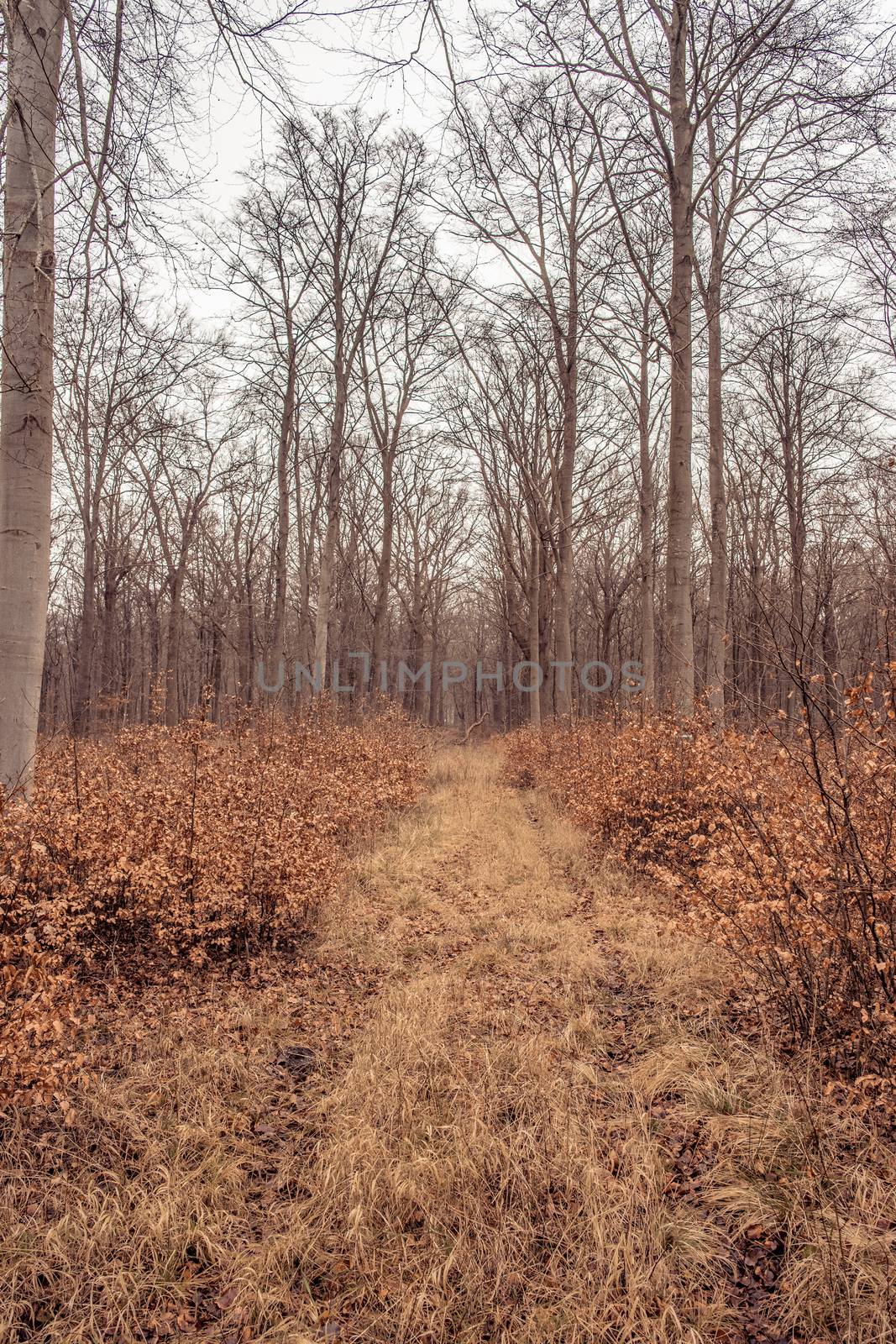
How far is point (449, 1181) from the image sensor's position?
244 cm

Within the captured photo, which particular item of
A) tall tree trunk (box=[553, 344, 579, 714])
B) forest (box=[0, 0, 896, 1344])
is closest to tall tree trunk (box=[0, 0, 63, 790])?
forest (box=[0, 0, 896, 1344])

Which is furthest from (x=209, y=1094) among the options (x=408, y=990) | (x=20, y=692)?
(x=20, y=692)

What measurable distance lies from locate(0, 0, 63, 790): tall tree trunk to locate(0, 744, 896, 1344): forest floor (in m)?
2.18

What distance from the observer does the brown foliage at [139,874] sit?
8.96 feet

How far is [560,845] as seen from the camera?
764 cm

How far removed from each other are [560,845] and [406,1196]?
17.8ft

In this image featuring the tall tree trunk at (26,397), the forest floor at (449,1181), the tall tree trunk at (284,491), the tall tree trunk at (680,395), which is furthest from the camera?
the tall tree trunk at (284,491)

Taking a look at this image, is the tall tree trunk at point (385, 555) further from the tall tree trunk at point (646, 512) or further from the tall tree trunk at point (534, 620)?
the tall tree trunk at point (646, 512)

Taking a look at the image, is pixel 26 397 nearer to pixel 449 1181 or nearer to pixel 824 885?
pixel 449 1181

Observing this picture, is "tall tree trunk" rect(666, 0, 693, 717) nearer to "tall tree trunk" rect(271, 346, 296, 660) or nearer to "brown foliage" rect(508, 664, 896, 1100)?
"brown foliage" rect(508, 664, 896, 1100)

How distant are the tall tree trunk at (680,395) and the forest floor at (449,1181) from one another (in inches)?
170

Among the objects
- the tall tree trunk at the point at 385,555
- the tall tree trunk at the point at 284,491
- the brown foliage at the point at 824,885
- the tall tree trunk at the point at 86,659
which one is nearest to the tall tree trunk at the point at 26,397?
the brown foliage at the point at 824,885

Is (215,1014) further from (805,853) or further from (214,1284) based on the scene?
(805,853)

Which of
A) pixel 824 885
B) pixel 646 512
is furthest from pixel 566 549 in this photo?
pixel 824 885
